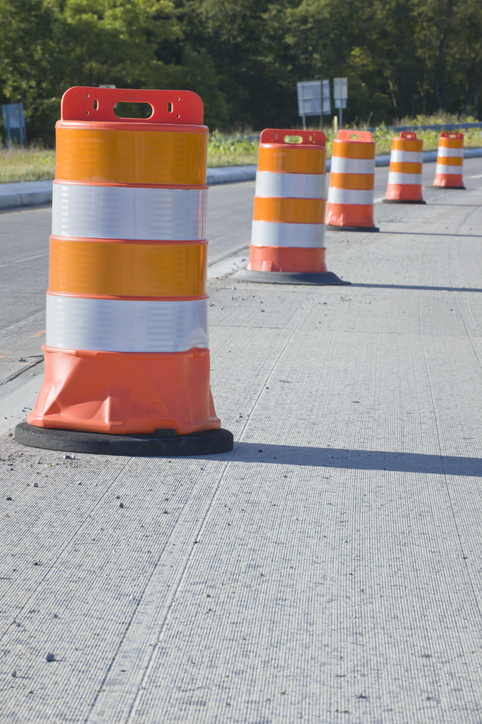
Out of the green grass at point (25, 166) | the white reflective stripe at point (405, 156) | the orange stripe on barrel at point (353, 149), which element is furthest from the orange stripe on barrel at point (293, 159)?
the green grass at point (25, 166)

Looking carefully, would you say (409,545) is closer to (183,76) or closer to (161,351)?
(161,351)

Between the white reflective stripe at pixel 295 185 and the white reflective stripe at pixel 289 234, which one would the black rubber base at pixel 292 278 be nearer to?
the white reflective stripe at pixel 289 234

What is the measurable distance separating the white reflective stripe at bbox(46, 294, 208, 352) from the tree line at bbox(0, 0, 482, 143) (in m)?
49.2

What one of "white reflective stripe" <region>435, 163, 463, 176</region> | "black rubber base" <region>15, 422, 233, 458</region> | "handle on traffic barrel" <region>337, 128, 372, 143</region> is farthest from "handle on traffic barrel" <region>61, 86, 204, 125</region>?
"white reflective stripe" <region>435, 163, 463, 176</region>

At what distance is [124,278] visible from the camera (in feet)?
13.2

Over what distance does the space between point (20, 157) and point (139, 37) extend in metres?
35.1

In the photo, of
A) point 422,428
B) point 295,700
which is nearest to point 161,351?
point 422,428

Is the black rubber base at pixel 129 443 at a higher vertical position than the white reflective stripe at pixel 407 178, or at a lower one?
lower

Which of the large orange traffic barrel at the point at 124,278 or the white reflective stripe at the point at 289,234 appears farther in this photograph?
the white reflective stripe at the point at 289,234

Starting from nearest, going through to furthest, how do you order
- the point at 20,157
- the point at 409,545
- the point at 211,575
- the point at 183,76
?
1. the point at 211,575
2. the point at 409,545
3. the point at 20,157
4. the point at 183,76

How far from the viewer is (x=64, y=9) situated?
5803 cm

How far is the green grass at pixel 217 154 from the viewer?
72.6 ft

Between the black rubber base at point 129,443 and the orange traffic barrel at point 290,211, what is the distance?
475 cm

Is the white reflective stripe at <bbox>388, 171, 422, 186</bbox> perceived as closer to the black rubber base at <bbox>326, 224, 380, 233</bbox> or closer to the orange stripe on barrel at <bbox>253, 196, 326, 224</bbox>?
the black rubber base at <bbox>326, 224, 380, 233</bbox>
